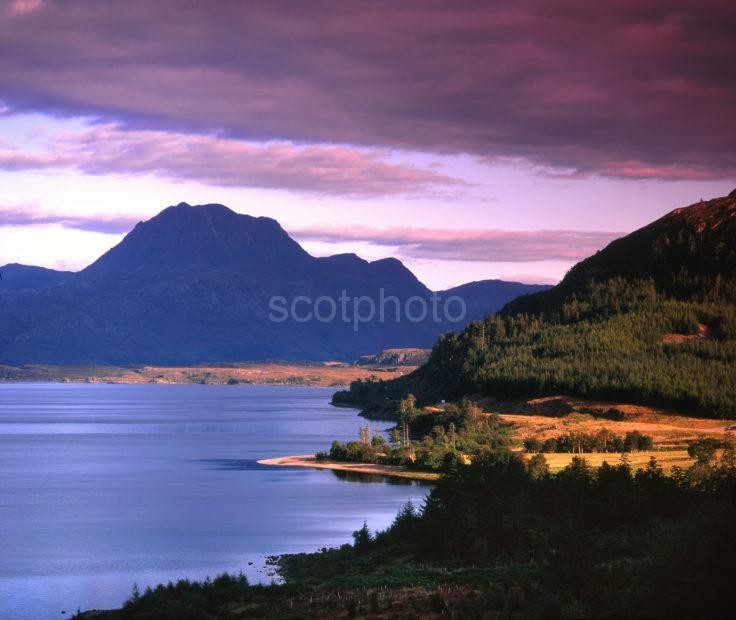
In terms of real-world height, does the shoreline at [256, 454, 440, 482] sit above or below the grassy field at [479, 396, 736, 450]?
below

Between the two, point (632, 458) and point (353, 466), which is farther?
point (353, 466)

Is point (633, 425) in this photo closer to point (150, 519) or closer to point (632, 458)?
point (632, 458)

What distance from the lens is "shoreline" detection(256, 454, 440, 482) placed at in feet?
470

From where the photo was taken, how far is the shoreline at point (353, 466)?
470ft

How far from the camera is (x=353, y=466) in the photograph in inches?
6083

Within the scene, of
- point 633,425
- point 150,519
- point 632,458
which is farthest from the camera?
point 633,425

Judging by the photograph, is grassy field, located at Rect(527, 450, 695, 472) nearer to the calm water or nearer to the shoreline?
the shoreline

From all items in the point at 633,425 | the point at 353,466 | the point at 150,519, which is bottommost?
the point at 150,519

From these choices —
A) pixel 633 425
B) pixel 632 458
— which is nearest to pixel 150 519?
pixel 632 458

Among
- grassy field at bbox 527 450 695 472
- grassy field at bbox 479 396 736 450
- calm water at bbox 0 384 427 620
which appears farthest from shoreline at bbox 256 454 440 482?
grassy field at bbox 479 396 736 450

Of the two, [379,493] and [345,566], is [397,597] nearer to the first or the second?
[345,566]

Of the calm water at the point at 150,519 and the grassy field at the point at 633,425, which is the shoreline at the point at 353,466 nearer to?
the calm water at the point at 150,519

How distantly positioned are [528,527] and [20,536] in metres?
46.2

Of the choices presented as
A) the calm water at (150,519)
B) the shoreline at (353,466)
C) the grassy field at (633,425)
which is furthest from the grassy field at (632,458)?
the calm water at (150,519)
